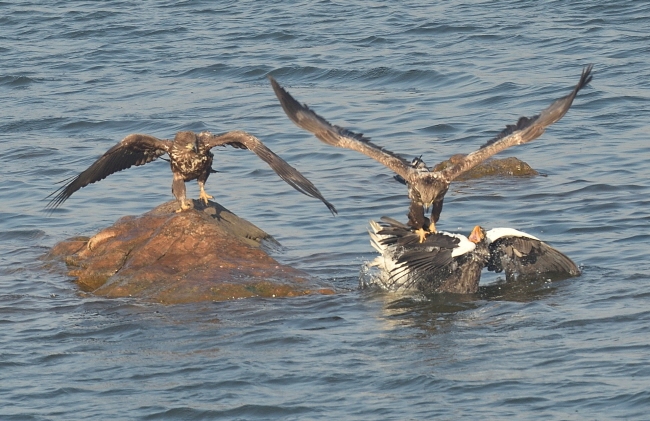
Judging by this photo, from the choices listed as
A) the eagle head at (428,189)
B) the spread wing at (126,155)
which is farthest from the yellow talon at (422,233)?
the spread wing at (126,155)

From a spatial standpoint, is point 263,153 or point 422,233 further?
point 263,153

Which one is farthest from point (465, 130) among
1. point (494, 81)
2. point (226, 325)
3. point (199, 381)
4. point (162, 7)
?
point (162, 7)

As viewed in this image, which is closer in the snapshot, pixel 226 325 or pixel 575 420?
pixel 575 420

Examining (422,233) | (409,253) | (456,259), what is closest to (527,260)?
(456,259)

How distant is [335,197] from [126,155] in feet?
9.49

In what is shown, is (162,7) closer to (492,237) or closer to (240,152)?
(240,152)

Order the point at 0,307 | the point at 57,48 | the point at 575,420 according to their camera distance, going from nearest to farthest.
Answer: the point at 575,420 → the point at 0,307 → the point at 57,48

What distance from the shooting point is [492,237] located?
390 inches

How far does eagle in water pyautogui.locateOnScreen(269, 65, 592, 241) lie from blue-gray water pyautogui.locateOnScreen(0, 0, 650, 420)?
77 centimetres

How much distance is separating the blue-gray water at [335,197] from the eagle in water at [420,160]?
2.54 feet

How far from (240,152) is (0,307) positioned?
19.2ft

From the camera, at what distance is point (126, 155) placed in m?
10.7

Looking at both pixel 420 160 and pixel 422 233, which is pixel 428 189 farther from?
pixel 420 160

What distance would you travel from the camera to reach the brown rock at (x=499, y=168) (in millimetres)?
13344
